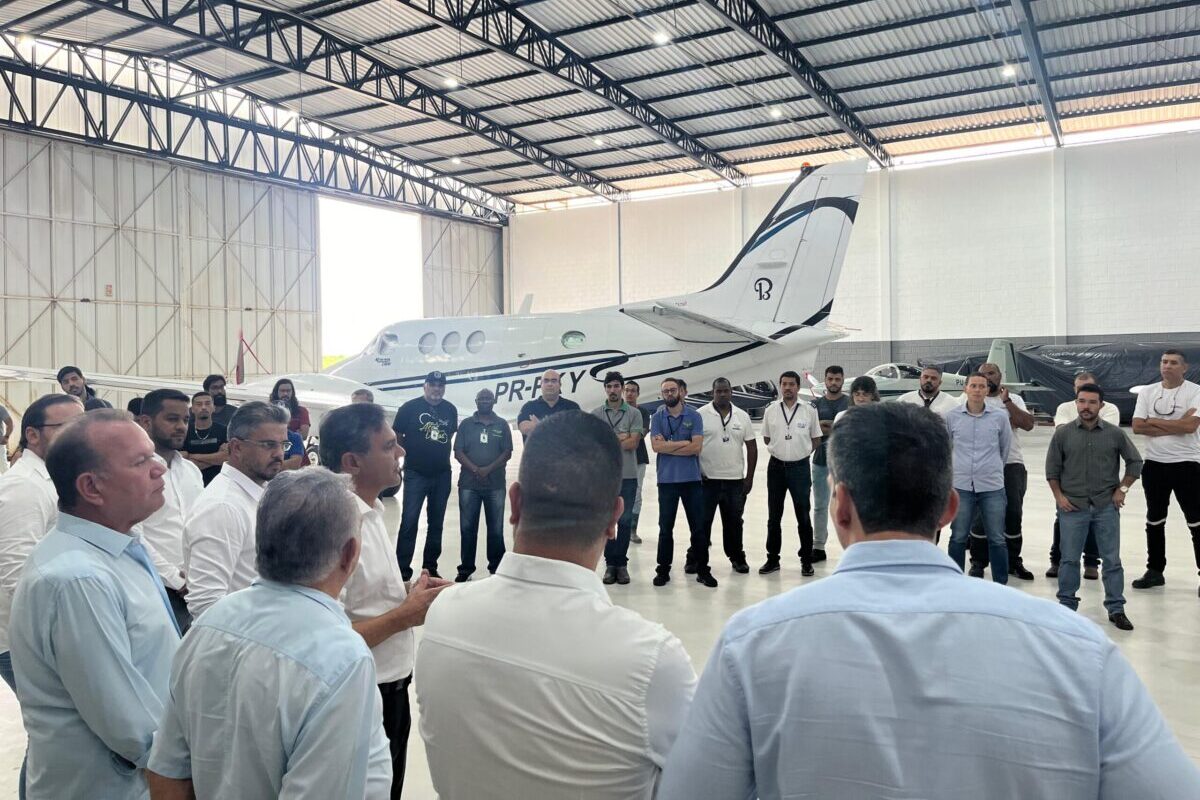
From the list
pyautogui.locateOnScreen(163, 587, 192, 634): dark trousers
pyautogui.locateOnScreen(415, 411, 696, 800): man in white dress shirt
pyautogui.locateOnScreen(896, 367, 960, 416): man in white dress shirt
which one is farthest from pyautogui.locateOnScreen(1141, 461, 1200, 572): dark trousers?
pyautogui.locateOnScreen(163, 587, 192, 634): dark trousers

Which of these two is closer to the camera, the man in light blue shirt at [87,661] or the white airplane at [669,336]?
the man in light blue shirt at [87,661]

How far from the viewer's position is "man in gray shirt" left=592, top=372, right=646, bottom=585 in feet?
20.8

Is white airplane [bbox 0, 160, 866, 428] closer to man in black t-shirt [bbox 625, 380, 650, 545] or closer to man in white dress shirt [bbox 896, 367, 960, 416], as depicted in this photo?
man in black t-shirt [bbox 625, 380, 650, 545]

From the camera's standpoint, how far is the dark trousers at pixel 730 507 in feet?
21.6

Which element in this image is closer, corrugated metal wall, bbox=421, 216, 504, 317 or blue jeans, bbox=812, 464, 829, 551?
blue jeans, bbox=812, 464, 829, 551

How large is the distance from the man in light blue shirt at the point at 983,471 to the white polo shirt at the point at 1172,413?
1.15 metres

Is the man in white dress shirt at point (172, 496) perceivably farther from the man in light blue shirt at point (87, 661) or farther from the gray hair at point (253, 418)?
the man in light blue shirt at point (87, 661)

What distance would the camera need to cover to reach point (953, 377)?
1902 cm

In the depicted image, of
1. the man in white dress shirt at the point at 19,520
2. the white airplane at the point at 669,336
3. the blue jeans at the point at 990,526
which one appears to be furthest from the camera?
the white airplane at the point at 669,336

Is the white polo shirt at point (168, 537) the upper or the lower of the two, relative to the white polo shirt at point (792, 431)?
lower

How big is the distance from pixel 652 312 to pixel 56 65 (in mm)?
17226

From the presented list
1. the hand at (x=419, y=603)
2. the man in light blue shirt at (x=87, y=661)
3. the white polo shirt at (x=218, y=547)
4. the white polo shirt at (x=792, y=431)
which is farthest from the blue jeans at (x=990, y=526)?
the man in light blue shirt at (x=87, y=661)

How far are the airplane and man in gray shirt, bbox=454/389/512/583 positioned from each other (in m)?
12.5

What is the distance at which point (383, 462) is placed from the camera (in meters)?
2.64
